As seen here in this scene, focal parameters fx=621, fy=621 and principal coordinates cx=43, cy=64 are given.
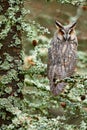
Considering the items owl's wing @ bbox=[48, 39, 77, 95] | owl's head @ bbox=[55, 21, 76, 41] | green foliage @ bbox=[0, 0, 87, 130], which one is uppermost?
owl's head @ bbox=[55, 21, 76, 41]

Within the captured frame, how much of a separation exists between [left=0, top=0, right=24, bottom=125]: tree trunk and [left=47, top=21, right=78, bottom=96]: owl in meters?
0.23

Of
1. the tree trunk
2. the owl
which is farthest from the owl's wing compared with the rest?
the tree trunk

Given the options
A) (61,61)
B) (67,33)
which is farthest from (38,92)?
(67,33)

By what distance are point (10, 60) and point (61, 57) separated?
1.79ft

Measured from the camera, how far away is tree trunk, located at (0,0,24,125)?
3.76m

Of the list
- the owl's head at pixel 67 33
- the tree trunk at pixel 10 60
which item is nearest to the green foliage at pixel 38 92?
the tree trunk at pixel 10 60

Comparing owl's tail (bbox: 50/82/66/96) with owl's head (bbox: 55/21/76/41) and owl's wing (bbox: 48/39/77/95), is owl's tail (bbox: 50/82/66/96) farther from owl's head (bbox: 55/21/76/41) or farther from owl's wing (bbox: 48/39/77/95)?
owl's head (bbox: 55/21/76/41)

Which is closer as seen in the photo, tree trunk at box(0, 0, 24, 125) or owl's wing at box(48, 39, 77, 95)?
tree trunk at box(0, 0, 24, 125)

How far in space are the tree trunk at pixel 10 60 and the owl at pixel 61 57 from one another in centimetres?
23

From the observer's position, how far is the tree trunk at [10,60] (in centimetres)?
376

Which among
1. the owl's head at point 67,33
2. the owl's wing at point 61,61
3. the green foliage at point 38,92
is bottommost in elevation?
the green foliage at point 38,92

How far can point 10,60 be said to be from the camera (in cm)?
385

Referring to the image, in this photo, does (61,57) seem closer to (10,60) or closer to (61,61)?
(61,61)

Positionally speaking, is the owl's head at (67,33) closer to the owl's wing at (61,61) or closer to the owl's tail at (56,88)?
the owl's wing at (61,61)
